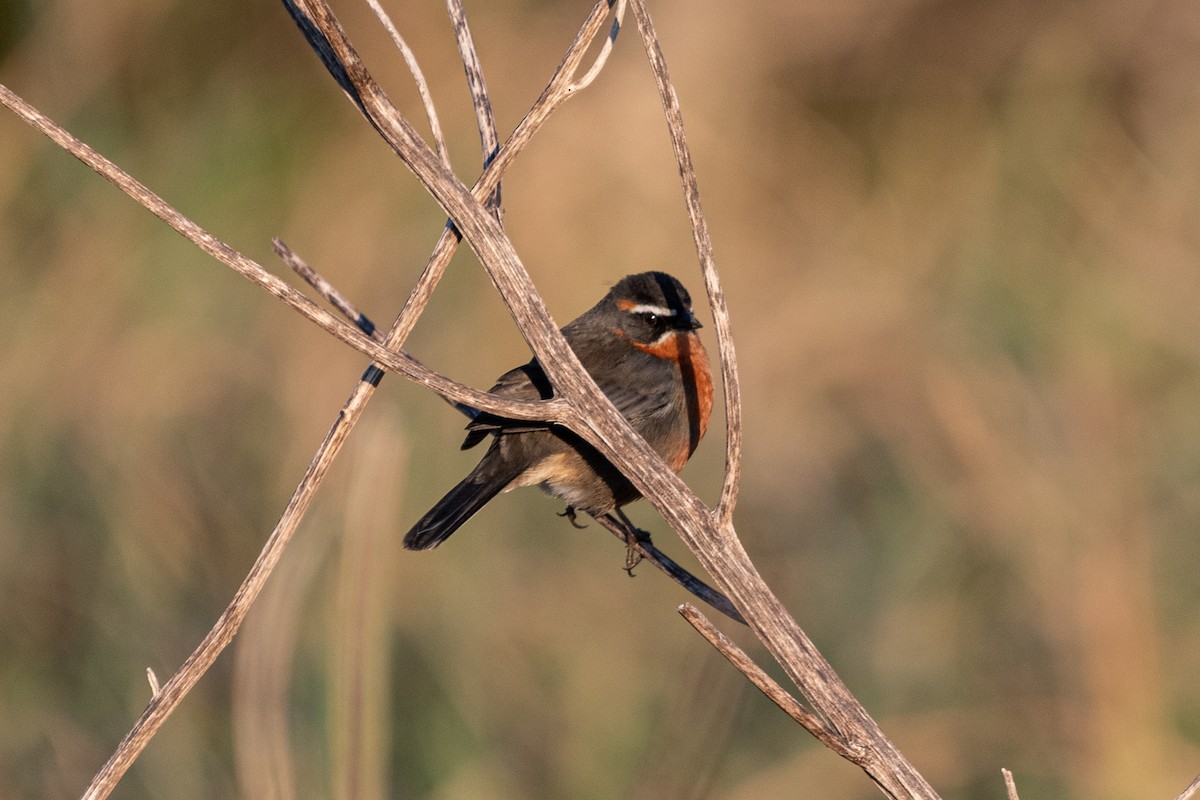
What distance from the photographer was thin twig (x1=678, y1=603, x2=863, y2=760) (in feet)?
5.54

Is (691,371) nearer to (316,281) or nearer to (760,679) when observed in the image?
(316,281)

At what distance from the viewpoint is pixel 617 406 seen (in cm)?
434

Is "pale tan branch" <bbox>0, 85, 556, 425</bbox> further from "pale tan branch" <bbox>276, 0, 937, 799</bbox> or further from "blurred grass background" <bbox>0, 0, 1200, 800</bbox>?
"blurred grass background" <bbox>0, 0, 1200, 800</bbox>

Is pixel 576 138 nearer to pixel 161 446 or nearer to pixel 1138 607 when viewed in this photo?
pixel 161 446

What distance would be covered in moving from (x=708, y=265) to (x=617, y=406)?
7.94ft

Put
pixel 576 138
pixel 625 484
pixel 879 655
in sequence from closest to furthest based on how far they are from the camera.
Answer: pixel 625 484 < pixel 879 655 < pixel 576 138

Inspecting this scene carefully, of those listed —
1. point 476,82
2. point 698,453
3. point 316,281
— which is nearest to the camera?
point 476,82

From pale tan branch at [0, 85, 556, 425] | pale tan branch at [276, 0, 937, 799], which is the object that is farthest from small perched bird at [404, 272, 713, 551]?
pale tan branch at [0, 85, 556, 425]

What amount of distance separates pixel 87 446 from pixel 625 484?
3.68m

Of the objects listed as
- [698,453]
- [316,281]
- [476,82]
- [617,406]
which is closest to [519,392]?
[617,406]

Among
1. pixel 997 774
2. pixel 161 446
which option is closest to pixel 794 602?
pixel 997 774

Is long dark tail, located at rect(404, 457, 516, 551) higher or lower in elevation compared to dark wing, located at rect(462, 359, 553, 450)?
lower

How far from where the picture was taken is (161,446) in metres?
6.54

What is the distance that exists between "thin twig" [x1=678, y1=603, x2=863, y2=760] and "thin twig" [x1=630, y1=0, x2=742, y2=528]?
26 cm
